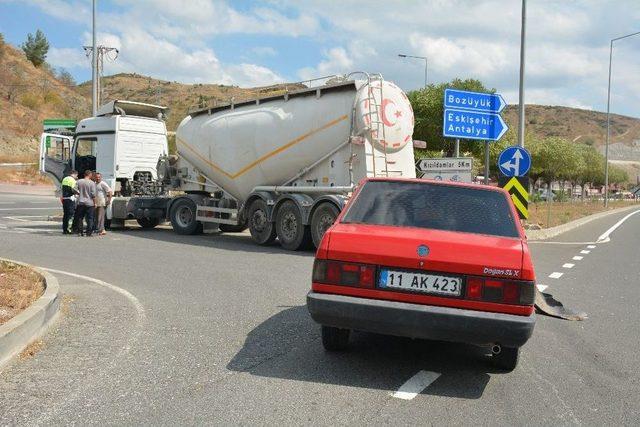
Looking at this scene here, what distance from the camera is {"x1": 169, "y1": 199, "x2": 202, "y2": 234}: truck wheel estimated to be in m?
18.0

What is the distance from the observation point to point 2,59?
7038 centimetres

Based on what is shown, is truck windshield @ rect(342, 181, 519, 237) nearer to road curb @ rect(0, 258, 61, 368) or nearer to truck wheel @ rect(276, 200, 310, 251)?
road curb @ rect(0, 258, 61, 368)

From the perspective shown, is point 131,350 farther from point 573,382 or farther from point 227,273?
point 227,273

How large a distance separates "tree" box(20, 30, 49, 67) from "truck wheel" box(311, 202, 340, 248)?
7793cm

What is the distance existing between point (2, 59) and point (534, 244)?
6761cm

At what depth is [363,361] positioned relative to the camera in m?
5.66

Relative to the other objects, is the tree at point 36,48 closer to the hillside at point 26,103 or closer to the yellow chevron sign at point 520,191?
the hillside at point 26,103

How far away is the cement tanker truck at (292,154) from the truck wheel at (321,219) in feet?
0.07

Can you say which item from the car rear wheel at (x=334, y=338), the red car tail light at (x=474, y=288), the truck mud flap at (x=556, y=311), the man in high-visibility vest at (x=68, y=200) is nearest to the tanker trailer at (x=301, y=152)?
the man in high-visibility vest at (x=68, y=200)

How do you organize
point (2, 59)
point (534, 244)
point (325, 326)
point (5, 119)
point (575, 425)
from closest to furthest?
point (575, 425) → point (325, 326) → point (534, 244) → point (5, 119) → point (2, 59)

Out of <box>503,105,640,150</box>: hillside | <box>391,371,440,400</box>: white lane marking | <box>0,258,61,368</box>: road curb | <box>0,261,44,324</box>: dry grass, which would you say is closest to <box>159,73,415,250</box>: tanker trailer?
<box>0,261,44,324</box>: dry grass

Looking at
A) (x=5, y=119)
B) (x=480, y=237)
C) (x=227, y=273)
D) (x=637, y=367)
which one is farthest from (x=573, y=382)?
(x=5, y=119)

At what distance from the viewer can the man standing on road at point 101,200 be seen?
17.1m

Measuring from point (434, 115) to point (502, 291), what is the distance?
30206mm
